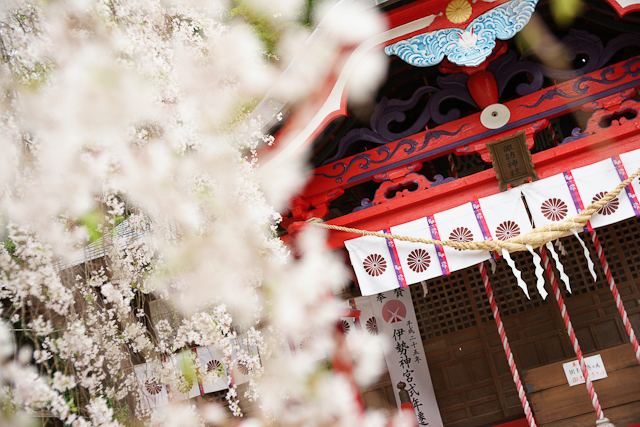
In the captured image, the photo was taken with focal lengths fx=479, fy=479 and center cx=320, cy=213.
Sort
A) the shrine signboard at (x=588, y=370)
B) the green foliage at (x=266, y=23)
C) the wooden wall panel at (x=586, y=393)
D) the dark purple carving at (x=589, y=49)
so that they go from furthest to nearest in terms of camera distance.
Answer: the green foliage at (x=266, y=23), the shrine signboard at (x=588, y=370), the wooden wall panel at (x=586, y=393), the dark purple carving at (x=589, y=49)

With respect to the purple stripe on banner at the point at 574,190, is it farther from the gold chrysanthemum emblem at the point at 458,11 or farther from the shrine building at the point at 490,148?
the gold chrysanthemum emblem at the point at 458,11

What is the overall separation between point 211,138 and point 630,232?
523 centimetres

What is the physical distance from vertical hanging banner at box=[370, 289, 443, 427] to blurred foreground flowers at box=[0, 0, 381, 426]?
1181 millimetres

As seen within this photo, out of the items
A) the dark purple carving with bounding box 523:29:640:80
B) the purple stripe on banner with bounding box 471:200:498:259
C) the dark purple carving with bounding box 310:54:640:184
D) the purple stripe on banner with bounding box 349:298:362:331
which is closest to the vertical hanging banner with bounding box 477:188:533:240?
the purple stripe on banner with bounding box 471:200:498:259

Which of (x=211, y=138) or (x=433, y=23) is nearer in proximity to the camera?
(x=433, y=23)

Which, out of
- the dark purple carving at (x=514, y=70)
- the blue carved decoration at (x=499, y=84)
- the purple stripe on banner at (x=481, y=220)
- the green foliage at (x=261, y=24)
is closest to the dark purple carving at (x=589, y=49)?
the blue carved decoration at (x=499, y=84)

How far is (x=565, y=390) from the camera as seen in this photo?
513cm

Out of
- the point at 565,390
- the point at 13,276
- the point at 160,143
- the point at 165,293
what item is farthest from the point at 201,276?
the point at 565,390

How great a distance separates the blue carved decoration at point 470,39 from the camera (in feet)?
13.2

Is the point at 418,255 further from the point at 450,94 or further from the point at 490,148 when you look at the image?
the point at 450,94

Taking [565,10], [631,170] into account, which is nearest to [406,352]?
[631,170]

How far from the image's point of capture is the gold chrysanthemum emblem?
4125mm

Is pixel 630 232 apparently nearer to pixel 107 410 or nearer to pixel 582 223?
pixel 582 223

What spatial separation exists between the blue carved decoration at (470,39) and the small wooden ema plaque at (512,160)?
799 millimetres
